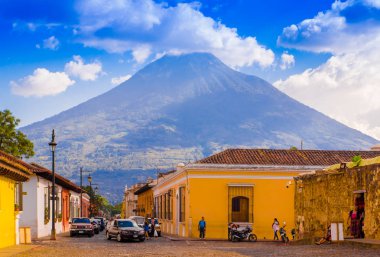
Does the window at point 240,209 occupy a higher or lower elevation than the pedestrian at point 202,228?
higher

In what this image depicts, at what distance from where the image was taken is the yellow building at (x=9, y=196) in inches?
1046

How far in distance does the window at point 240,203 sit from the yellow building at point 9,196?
1597 cm

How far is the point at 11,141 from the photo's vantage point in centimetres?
5791

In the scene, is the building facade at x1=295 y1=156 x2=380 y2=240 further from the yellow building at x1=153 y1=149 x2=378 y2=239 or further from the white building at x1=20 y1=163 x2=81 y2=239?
the white building at x1=20 y1=163 x2=81 y2=239

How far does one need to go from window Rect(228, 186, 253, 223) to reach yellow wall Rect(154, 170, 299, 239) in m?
0.26

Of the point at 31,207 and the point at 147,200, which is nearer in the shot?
the point at 31,207

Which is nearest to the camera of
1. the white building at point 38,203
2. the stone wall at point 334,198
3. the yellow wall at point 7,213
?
the yellow wall at point 7,213

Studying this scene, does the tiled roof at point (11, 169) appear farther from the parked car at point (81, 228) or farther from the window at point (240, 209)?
the parked car at point (81, 228)

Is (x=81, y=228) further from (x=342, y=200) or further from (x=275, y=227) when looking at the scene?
A: (x=342, y=200)

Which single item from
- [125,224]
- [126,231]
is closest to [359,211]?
[126,231]

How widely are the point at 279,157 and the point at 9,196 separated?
22671mm

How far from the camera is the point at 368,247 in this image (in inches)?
936

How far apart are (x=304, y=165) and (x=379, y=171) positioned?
18.3 metres

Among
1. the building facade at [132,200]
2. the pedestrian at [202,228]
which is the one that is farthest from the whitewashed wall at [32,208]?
the building facade at [132,200]
